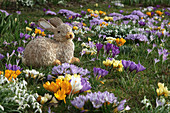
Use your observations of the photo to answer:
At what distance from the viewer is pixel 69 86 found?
86.4 inches

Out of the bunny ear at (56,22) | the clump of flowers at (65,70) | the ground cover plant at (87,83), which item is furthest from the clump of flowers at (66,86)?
the bunny ear at (56,22)

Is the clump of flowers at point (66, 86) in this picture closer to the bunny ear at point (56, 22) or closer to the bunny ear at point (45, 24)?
the bunny ear at point (45, 24)

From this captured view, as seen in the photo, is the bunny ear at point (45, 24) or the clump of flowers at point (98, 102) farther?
the bunny ear at point (45, 24)

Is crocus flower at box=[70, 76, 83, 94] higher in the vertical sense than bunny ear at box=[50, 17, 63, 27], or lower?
lower

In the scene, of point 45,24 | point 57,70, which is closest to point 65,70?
point 57,70

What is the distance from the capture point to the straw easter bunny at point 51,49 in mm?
2951

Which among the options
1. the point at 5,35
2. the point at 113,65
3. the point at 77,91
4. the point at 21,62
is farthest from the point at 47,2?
the point at 77,91

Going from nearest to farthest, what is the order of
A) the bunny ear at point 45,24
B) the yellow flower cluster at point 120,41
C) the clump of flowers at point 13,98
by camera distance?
1. the clump of flowers at point 13,98
2. the bunny ear at point 45,24
3. the yellow flower cluster at point 120,41

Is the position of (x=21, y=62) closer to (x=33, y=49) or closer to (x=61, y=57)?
(x=33, y=49)

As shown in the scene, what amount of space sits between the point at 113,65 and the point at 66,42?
84 cm

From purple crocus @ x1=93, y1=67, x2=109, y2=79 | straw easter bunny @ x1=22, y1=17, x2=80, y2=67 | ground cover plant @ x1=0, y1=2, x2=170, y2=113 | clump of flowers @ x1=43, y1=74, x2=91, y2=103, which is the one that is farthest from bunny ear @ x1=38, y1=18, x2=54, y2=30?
clump of flowers @ x1=43, y1=74, x2=91, y2=103

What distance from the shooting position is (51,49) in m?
Answer: 3.01

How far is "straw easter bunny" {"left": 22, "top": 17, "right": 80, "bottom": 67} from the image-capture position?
116 inches

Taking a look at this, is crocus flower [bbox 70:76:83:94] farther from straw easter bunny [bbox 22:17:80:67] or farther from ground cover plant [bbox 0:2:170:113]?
straw easter bunny [bbox 22:17:80:67]
